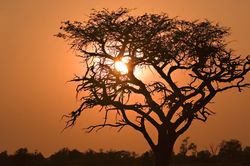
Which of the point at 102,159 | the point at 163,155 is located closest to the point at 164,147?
the point at 163,155

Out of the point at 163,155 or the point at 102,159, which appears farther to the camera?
the point at 102,159

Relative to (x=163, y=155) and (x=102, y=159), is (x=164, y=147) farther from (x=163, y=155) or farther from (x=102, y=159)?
(x=102, y=159)

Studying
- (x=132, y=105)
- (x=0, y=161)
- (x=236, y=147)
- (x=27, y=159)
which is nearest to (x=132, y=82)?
(x=132, y=105)

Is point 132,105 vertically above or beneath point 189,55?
beneath

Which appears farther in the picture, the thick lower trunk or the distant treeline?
the distant treeline

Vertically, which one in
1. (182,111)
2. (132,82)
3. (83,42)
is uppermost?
(83,42)

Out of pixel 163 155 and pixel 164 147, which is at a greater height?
pixel 164 147

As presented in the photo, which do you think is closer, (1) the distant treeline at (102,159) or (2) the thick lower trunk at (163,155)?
(2) the thick lower trunk at (163,155)

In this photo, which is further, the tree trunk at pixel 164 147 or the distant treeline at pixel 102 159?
the distant treeline at pixel 102 159

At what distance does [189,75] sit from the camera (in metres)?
32.1

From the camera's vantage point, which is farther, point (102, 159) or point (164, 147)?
point (102, 159)

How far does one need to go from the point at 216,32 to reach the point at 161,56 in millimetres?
3343

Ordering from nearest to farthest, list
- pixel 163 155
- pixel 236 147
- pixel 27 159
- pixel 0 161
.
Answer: pixel 163 155
pixel 27 159
pixel 0 161
pixel 236 147

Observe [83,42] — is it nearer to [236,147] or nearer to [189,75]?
[189,75]
